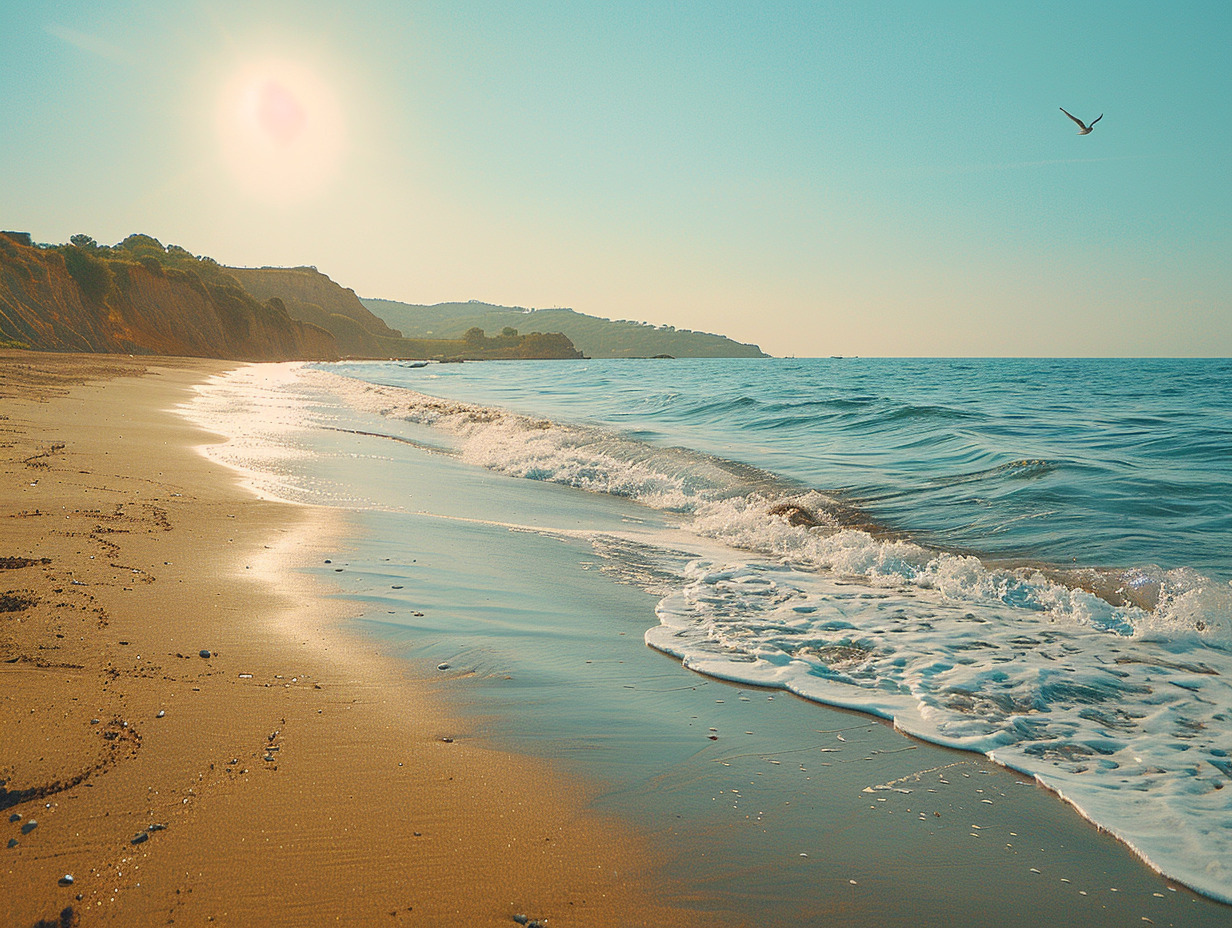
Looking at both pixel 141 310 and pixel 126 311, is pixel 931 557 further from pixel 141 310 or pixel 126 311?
pixel 141 310

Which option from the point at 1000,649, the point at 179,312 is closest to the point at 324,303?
the point at 179,312

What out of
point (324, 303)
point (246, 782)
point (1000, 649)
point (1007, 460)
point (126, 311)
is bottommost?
point (1000, 649)

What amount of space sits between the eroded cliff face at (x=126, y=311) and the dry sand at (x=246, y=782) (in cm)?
4257

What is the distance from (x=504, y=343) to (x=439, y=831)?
14423cm

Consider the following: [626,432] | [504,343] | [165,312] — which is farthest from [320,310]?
[626,432]

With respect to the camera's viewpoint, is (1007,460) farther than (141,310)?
No

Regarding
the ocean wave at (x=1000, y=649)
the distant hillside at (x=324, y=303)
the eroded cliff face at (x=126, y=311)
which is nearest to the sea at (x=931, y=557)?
the ocean wave at (x=1000, y=649)

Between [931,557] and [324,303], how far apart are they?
474 ft

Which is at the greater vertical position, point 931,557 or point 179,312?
point 179,312

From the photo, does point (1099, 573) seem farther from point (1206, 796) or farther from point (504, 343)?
point (504, 343)

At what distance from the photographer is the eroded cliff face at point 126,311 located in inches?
1596

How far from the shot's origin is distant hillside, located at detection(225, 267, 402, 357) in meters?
118

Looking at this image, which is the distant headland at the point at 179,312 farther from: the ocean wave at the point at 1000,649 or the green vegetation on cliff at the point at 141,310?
the ocean wave at the point at 1000,649

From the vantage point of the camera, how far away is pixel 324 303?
443ft
